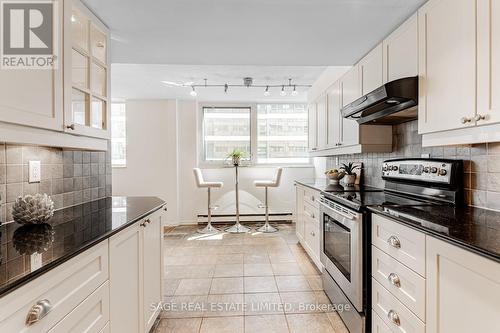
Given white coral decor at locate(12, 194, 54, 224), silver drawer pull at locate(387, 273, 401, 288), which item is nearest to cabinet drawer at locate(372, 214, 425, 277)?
silver drawer pull at locate(387, 273, 401, 288)

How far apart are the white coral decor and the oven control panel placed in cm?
232

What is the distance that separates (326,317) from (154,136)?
4.23 m

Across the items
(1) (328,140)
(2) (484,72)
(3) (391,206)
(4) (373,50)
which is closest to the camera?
(2) (484,72)

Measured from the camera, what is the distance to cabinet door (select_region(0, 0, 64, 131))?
1.01 meters

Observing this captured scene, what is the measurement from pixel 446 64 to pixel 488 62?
256mm

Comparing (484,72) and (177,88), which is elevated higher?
(177,88)

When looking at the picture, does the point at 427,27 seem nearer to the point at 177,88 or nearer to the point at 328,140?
the point at 328,140

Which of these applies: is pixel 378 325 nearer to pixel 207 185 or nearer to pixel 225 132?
pixel 207 185

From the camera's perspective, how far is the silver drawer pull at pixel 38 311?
752 millimetres

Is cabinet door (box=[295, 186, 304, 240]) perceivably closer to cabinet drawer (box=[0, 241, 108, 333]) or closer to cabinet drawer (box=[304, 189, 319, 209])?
cabinet drawer (box=[304, 189, 319, 209])

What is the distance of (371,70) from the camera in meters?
2.28

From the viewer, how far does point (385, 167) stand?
94.7 inches

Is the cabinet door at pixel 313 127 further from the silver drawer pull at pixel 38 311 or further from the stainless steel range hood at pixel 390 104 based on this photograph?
the silver drawer pull at pixel 38 311

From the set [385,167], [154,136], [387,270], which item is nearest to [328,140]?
[385,167]
